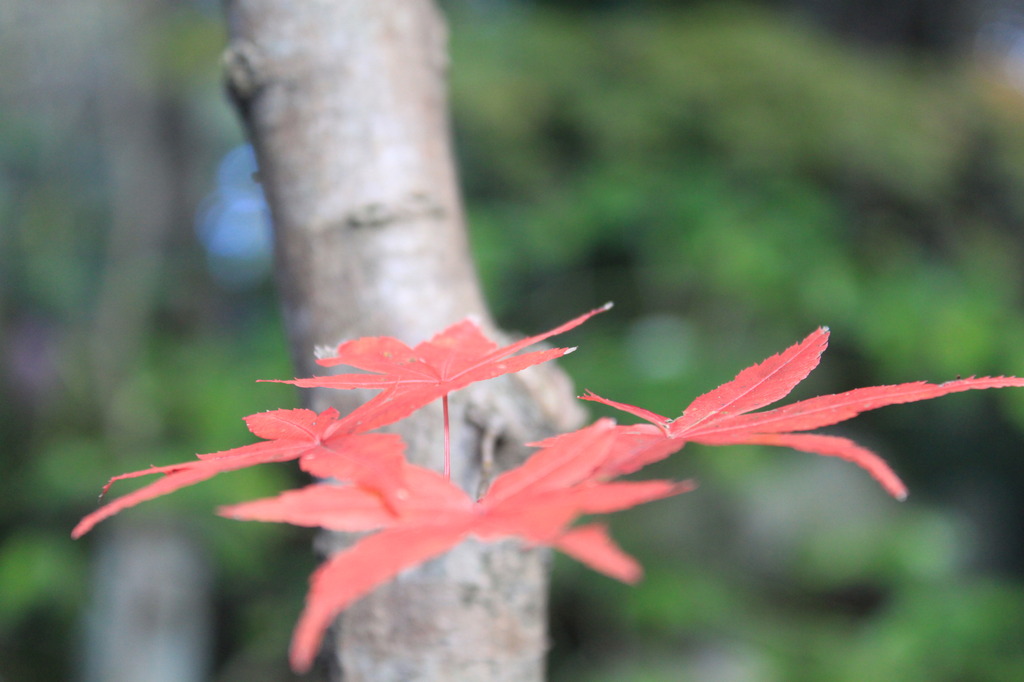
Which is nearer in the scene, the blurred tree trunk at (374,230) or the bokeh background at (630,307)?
the blurred tree trunk at (374,230)

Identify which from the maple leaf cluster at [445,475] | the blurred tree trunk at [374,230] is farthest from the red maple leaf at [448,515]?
the blurred tree trunk at [374,230]

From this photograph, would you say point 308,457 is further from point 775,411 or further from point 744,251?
point 744,251

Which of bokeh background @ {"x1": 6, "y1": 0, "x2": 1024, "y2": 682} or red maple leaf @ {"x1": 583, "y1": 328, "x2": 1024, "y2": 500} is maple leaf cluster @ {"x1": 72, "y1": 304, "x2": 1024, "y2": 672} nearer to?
red maple leaf @ {"x1": 583, "y1": 328, "x2": 1024, "y2": 500}

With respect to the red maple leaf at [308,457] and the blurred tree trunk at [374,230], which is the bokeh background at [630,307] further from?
the red maple leaf at [308,457]

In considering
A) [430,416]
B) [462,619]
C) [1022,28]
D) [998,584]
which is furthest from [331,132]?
[1022,28]

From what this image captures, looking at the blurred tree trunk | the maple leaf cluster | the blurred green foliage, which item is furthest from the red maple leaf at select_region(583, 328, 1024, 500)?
the blurred green foliage

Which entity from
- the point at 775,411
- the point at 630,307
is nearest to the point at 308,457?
the point at 775,411

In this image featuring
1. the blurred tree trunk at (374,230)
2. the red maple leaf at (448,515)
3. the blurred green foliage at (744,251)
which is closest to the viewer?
the red maple leaf at (448,515)
